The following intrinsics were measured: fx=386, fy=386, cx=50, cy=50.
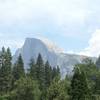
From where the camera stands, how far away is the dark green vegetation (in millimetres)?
77000

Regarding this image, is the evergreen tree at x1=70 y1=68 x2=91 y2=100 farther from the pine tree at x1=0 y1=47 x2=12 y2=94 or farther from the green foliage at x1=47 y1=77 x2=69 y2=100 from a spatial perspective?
the pine tree at x1=0 y1=47 x2=12 y2=94

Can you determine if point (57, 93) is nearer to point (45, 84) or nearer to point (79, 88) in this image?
point (79, 88)

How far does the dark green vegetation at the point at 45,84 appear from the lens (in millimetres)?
77000

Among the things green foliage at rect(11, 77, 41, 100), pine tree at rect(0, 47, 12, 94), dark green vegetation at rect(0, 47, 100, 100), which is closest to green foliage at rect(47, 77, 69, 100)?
dark green vegetation at rect(0, 47, 100, 100)

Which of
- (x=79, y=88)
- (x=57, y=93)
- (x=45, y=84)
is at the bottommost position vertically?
(x=57, y=93)

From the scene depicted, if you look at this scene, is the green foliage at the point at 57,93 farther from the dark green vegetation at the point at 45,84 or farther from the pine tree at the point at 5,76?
the pine tree at the point at 5,76

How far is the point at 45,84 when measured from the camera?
458 ft

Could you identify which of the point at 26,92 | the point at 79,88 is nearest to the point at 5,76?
the point at 26,92

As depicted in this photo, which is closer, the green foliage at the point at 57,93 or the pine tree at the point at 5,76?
the green foliage at the point at 57,93

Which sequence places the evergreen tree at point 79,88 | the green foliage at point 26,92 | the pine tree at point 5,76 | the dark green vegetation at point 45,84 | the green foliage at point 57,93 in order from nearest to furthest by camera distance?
the evergreen tree at point 79,88, the dark green vegetation at point 45,84, the green foliage at point 57,93, the green foliage at point 26,92, the pine tree at point 5,76

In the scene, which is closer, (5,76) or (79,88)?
(79,88)

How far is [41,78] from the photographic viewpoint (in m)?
135

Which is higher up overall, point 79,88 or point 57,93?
point 79,88

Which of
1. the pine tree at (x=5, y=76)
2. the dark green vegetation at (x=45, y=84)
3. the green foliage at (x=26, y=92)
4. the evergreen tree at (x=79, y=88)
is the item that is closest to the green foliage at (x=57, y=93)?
the dark green vegetation at (x=45, y=84)
